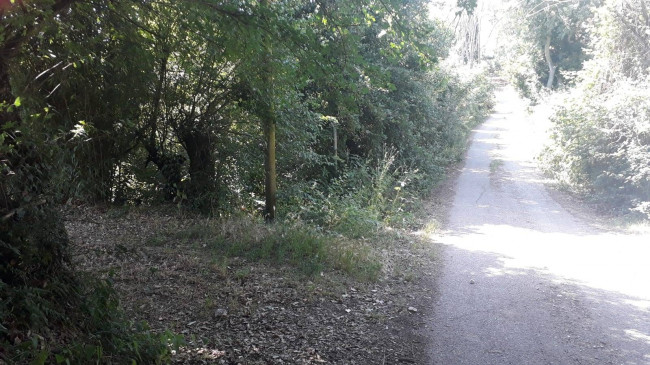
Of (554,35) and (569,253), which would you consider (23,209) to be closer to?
(569,253)

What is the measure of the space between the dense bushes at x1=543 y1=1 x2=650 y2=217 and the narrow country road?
2.19 meters

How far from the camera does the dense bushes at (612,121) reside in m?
14.9

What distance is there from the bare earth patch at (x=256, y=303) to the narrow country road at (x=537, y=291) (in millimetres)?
462

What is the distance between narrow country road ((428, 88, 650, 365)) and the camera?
542 cm

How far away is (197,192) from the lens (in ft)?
34.8

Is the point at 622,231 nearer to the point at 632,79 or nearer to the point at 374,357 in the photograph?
the point at 632,79

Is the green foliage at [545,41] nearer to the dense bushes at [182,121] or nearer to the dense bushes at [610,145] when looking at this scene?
the dense bushes at [610,145]

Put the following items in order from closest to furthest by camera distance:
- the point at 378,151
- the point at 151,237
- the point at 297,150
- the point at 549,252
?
the point at 151,237, the point at 549,252, the point at 297,150, the point at 378,151

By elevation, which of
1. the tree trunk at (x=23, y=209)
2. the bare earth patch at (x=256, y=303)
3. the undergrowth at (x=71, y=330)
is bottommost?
the bare earth patch at (x=256, y=303)

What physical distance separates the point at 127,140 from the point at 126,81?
1604 mm

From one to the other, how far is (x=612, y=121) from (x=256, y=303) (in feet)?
47.1

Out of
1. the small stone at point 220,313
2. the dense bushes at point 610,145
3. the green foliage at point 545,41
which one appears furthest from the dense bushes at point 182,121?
the green foliage at point 545,41

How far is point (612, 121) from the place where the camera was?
16.0 meters

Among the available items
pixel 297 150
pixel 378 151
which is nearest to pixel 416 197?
pixel 378 151
